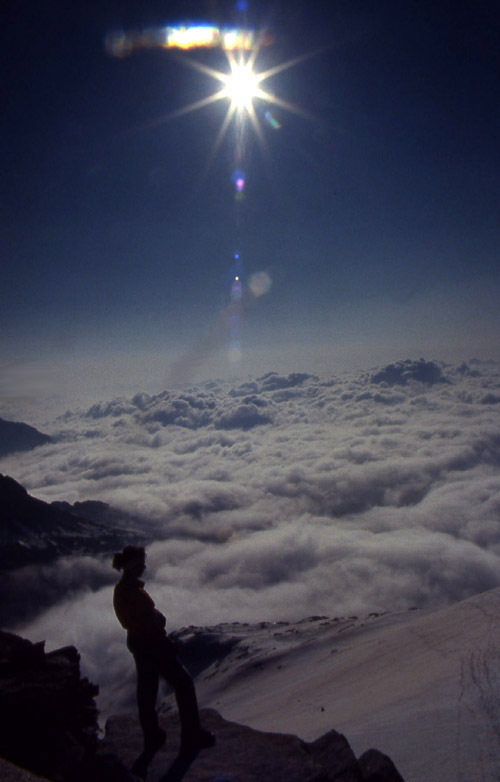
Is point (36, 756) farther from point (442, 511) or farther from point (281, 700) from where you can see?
point (442, 511)

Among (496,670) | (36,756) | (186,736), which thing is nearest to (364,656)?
(496,670)

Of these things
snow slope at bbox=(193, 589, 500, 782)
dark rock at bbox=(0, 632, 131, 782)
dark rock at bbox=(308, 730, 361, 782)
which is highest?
dark rock at bbox=(0, 632, 131, 782)

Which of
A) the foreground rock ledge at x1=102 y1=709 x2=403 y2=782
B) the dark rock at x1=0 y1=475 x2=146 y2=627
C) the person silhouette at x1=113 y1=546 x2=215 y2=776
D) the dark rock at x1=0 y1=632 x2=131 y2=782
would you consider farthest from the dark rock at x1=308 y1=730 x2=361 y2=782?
the dark rock at x1=0 y1=475 x2=146 y2=627

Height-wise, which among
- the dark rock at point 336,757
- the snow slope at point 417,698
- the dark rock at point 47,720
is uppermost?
the dark rock at point 47,720

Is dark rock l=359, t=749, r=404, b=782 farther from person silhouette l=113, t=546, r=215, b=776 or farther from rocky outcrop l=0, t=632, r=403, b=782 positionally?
person silhouette l=113, t=546, r=215, b=776

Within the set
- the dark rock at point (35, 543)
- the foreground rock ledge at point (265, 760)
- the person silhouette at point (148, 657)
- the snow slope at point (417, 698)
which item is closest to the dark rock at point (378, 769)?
the foreground rock ledge at point (265, 760)

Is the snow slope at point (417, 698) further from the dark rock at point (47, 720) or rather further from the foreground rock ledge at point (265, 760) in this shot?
the dark rock at point (47, 720)

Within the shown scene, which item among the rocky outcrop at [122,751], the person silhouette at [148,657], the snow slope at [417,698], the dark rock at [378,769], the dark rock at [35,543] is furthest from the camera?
the dark rock at [35,543]
